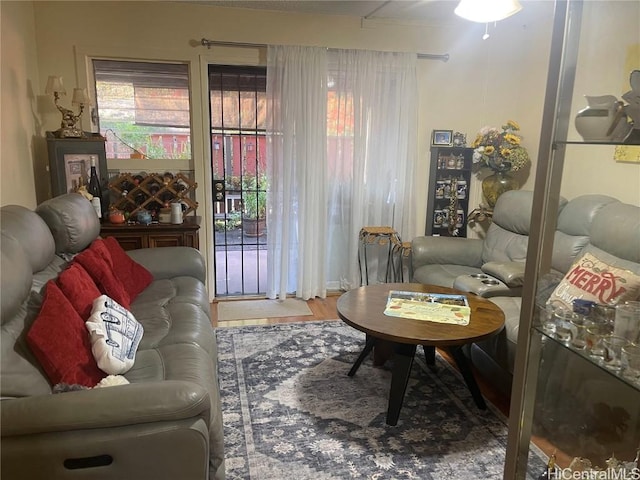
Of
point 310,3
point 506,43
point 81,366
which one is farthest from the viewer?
point 506,43

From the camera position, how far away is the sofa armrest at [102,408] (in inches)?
52.6

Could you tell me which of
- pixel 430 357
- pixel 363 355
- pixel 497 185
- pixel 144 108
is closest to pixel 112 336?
pixel 363 355

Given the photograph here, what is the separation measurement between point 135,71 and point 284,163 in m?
1.43

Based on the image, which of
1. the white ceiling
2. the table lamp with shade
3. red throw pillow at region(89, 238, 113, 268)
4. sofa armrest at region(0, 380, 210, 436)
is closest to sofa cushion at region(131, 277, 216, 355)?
red throw pillow at region(89, 238, 113, 268)

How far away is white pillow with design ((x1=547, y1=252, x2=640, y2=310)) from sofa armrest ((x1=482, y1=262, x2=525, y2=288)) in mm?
1485

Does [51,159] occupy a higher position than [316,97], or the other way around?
[316,97]

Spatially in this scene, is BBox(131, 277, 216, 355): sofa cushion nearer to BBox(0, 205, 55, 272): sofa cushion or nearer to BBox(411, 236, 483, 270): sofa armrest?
BBox(0, 205, 55, 272): sofa cushion

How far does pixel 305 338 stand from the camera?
3293 mm

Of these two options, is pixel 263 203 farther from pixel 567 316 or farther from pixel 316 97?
pixel 567 316

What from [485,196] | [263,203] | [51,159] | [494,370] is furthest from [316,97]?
[494,370]

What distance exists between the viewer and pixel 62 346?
1662 mm

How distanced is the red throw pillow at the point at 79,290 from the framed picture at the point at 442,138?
Result: 10.2ft

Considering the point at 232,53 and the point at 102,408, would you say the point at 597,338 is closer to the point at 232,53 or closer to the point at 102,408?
the point at 102,408

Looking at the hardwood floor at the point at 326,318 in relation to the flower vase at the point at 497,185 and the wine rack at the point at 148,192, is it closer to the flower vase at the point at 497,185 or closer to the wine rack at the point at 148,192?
the wine rack at the point at 148,192
